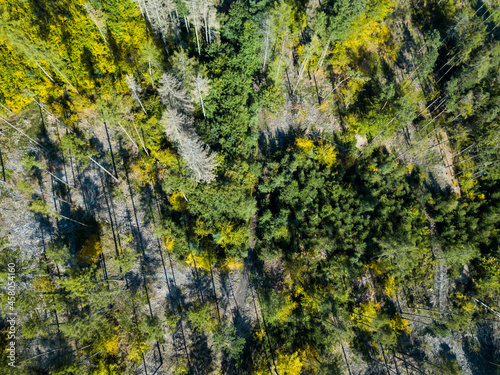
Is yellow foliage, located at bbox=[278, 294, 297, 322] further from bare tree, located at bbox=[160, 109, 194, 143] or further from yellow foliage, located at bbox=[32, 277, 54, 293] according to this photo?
yellow foliage, located at bbox=[32, 277, 54, 293]

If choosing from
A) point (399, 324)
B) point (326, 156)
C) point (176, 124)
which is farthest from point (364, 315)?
point (176, 124)

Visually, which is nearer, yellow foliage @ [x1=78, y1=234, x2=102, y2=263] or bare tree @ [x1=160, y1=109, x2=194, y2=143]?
bare tree @ [x1=160, y1=109, x2=194, y2=143]

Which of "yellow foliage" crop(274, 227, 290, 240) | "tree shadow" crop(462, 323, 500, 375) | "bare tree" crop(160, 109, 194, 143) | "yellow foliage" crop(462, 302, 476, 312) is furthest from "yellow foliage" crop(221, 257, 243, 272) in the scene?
"tree shadow" crop(462, 323, 500, 375)

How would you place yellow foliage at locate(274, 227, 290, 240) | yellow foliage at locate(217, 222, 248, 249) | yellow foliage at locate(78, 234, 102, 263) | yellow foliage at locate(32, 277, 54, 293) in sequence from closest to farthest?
yellow foliage at locate(32, 277, 54, 293) → yellow foliage at locate(78, 234, 102, 263) → yellow foliage at locate(217, 222, 248, 249) → yellow foliage at locate(274, 227, 290, 240)

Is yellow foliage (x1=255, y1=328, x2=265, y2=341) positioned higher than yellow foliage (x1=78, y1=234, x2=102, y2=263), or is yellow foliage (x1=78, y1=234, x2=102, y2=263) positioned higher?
yellow foliage (x1=78, y1=234, x2=102, y2=263)

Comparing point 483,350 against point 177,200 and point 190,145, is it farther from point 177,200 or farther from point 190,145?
point 190,145

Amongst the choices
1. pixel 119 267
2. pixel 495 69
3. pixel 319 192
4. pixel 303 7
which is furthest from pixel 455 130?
pixel 119 267
